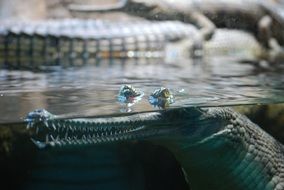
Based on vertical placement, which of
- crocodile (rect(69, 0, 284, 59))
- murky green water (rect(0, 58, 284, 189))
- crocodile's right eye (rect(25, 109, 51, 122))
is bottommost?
murky green water (rect(0, 58, 284, 189))

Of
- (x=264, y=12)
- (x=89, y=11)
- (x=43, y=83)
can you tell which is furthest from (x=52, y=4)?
(x=43, y=83)

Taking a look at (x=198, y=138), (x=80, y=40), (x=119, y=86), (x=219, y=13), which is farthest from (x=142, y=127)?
(x=219, y=13)

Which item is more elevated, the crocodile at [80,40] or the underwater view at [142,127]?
the crocodile at [80,40]

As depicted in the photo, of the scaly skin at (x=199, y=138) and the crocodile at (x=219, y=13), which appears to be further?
the crocodile at (x=219, y=13)

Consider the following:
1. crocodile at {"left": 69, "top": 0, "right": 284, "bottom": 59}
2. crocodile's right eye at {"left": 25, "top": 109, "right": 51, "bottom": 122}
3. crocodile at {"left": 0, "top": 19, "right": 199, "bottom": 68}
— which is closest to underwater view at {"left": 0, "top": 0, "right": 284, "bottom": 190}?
crocodile's right eye at {"left": 25, "top": 109, "right": 51, "bottom": 122}

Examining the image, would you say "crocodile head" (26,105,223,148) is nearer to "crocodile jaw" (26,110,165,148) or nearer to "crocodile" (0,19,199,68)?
"crocodile jaw" (26,110,165,148)

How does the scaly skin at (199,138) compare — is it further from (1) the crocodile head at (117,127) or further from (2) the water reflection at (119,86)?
(2) the water reflection at (119,86)

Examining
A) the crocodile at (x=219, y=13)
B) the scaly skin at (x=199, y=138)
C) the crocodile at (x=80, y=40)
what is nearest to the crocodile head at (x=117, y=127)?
the scaly skin at (x=199, y=138)

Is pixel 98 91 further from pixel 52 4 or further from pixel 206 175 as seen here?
pixel 52 4
